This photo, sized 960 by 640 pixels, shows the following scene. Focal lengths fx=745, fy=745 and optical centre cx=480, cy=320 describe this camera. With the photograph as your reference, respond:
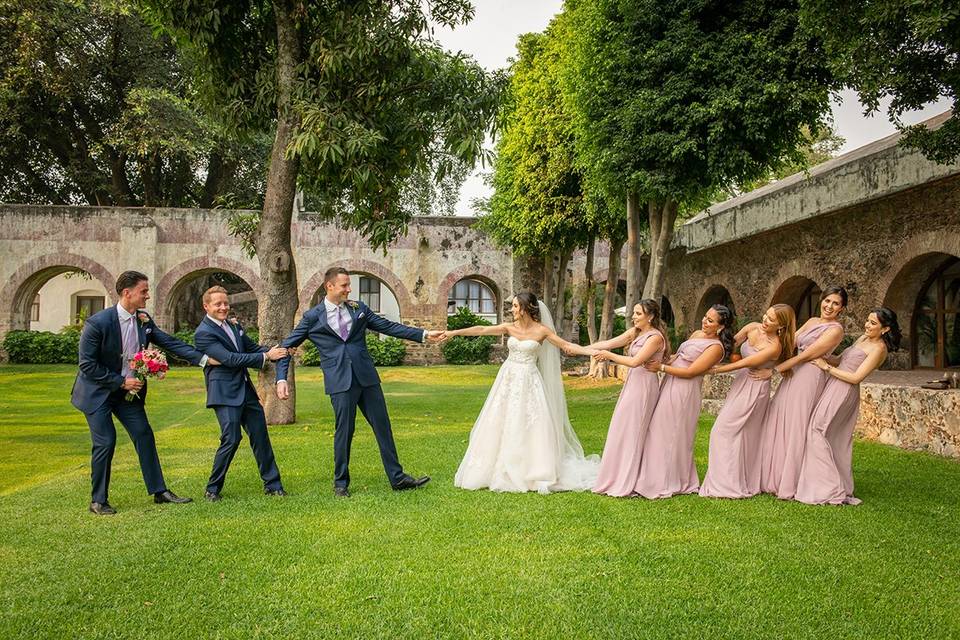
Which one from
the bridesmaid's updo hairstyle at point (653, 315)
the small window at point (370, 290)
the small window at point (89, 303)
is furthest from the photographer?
the small window at point (89, 303)

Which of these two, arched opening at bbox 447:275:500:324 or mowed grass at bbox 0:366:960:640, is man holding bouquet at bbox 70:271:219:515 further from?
arched opening at bbox 447:275:500:324

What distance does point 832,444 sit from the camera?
6234mm

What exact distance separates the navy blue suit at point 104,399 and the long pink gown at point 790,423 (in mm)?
4920

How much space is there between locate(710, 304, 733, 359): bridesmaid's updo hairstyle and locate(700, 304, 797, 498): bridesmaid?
14cm

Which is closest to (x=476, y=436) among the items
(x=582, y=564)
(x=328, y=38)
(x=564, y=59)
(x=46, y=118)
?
(x=582, y=564)

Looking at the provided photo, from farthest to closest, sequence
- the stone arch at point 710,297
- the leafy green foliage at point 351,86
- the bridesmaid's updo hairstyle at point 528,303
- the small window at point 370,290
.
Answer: the small window at point 370,290
the stone arch at point 710,297
the leafy green foliage at point 351,86
the bridesmaid's updo hairstyle at point 528,303

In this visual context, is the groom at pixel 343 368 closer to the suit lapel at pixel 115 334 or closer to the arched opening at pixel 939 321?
the suit lapel at pixel 115 334

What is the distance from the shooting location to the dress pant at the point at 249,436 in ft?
19.9

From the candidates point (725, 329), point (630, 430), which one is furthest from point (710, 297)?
point (630, 430)

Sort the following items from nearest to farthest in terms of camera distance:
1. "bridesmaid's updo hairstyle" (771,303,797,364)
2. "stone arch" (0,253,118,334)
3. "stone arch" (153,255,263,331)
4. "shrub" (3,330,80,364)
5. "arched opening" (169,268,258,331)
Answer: "bridesmaid's updo hairstyle" (771,303,797,364) → "shrub" (3,330,80,364) → "stone arch" (0,253,118,334) → "stone arch" (153,255,263,331) → "arched opening" (169,268,258,331)

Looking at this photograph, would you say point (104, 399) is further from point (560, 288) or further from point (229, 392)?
point (560, 288)

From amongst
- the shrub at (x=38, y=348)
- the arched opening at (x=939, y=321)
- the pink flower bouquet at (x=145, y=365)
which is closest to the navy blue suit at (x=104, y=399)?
the pink flower bouquet at (x=145, y=365)

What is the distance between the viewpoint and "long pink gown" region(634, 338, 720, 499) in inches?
245

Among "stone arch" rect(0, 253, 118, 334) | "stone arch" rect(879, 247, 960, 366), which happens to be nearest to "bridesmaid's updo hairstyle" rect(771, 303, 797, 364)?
"stone arch" rect(879, 247, 960, 366)
